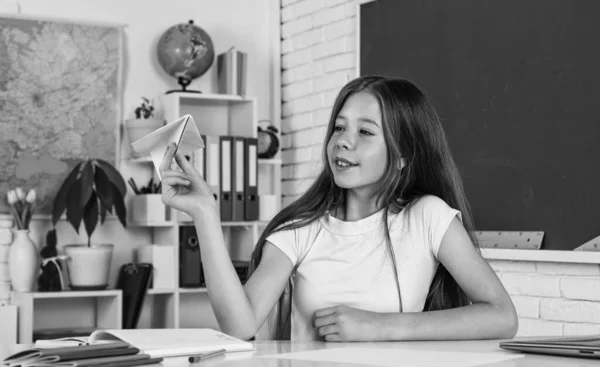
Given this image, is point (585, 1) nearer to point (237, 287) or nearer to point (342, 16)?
point (342, 16)

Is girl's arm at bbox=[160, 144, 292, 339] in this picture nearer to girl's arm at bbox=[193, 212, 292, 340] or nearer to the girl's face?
girl's arm at bbox=[193, 212, 292, 340]

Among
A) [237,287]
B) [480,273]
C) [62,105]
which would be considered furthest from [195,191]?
[62,105]

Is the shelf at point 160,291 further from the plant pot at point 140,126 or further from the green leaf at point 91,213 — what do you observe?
the plant pot at point 140,126

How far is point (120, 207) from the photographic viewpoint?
12.4ft

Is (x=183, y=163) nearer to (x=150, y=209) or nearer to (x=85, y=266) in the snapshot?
(x=85, y=266)

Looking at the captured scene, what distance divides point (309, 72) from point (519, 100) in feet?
4.48

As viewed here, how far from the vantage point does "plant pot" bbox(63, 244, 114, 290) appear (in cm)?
370

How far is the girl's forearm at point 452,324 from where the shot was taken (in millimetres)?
1682

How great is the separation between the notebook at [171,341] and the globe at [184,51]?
2617 mm

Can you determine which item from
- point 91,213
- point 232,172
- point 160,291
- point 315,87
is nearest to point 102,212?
point 91,213

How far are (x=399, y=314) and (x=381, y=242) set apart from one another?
0.23m

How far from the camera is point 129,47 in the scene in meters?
4.16

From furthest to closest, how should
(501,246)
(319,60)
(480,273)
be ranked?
1. (319,60)
2. (501,246)
3. (480,273)

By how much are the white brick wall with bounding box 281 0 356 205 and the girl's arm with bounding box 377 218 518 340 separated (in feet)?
7.04
